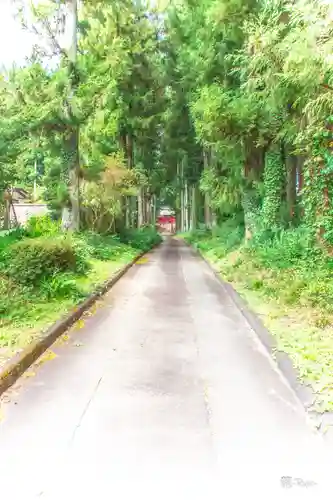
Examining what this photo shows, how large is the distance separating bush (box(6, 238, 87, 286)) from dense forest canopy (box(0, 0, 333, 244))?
187 inches

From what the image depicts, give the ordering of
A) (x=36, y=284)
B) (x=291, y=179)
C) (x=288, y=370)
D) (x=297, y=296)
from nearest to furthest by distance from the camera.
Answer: (x=288, y=370), (x=297, y=296), (x=36, y=284), (x=291, y=179)

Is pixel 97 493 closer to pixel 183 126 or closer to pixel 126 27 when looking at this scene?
pixel 126 27

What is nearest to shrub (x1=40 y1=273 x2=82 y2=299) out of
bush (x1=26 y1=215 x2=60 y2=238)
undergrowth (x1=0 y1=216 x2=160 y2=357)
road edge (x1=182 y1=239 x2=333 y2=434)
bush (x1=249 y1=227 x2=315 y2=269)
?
undergrowth (x1=0 y1=216 x2=160 y2=357)

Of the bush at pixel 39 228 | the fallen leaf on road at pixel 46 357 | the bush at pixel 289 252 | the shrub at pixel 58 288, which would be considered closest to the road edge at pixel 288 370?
the bush at pixel 289 252

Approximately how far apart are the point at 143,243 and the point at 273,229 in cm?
1560

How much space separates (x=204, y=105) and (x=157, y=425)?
16.6 meters

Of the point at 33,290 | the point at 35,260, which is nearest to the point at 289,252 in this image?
the point at 35,260

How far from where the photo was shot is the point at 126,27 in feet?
104

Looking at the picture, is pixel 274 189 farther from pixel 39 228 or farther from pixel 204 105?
pixel 39 228

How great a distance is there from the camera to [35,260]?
11.3 m

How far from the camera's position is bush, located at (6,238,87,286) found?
1112 cm

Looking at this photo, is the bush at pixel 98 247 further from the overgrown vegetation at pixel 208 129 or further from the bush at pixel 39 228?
the bush at pixel 39 228

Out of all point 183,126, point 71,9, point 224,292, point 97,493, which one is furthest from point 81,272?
point 183,126

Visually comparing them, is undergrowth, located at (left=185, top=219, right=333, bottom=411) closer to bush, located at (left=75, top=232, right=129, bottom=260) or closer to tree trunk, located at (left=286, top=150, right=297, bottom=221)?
tree trunk, located at (left=286, top=150, right=297, bottom=221)
